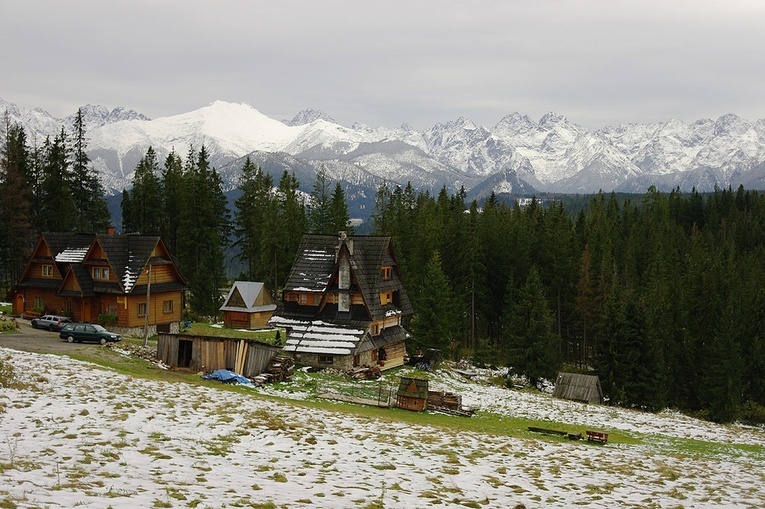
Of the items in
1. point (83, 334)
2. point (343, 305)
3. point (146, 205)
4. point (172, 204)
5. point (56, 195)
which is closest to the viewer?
point (83, 334)

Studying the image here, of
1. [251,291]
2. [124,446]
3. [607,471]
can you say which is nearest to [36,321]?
[251,291]

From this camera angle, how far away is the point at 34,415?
2069 centimetres

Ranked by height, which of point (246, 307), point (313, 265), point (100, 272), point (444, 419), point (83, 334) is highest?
point (313, 265)

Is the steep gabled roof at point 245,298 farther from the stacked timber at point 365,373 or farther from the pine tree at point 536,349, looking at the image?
the pine tree at point 536,349

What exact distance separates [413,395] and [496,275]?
57492mm

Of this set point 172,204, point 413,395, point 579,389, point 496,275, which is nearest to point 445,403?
point 413,395

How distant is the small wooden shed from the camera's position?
128 ft

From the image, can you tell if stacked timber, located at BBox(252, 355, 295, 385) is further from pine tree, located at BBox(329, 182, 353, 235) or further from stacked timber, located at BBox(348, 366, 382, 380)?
pine tree, located at BBox(329, 182, 353, 235)

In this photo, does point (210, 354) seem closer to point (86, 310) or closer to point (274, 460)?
point (274, 460)

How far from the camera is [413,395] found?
39.2 m

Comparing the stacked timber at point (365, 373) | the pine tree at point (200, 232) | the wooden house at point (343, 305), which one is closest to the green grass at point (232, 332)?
the wooden house at point (343, 305)

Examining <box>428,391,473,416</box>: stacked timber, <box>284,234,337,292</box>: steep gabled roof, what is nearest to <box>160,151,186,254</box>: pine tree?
<box>284,234,337,292</box>: steep gabled roof

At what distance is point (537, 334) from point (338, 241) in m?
26.5

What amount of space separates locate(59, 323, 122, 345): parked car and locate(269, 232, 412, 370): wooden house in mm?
14294
